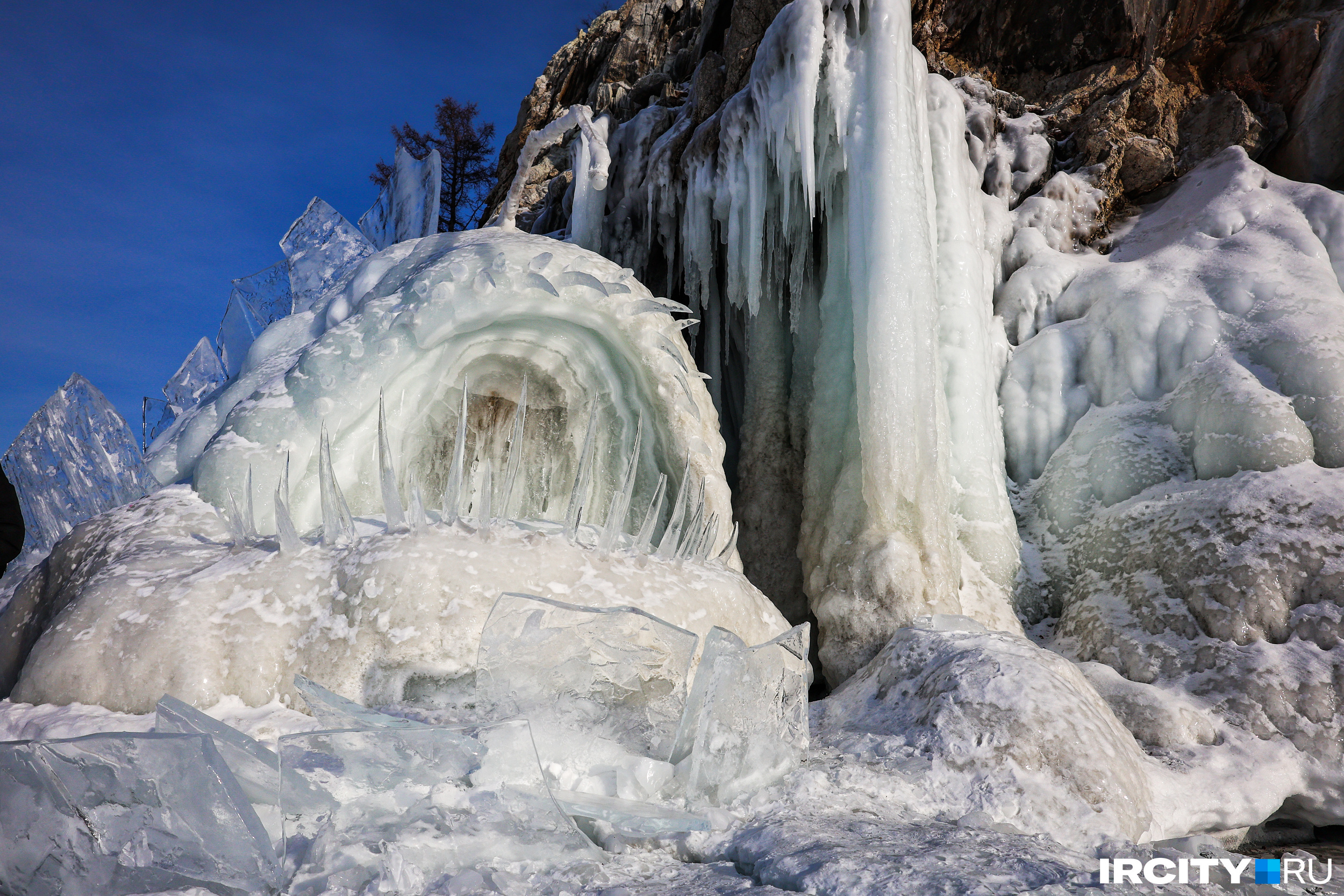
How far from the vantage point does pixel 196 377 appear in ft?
19.0

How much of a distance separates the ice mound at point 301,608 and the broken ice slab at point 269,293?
2866 mm

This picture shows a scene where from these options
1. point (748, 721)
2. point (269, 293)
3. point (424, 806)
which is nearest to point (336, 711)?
point (424, 806)

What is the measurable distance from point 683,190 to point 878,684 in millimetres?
4275

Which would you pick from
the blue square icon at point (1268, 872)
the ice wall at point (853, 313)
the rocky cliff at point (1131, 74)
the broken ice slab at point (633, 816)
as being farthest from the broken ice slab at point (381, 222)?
the blue square icon at point (1268, 872)

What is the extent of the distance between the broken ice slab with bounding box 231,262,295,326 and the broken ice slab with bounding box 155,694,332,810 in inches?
182

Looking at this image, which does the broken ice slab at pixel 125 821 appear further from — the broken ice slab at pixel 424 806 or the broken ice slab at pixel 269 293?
the broken ice slab at pixel 269 293

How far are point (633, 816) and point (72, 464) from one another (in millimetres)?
3999

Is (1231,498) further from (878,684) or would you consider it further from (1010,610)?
(878,684)

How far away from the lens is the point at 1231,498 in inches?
180

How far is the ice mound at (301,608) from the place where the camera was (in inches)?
110

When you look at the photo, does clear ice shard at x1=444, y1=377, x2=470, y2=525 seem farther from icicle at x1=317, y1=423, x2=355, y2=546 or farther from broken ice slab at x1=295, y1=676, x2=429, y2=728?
broken ice slab at x1=295, y1=676, x2=429, y2=728

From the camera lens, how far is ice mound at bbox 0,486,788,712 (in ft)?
9.14

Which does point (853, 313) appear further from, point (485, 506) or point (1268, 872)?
point (1268, 872)

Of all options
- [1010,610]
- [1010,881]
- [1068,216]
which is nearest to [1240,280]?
[1068,216]
